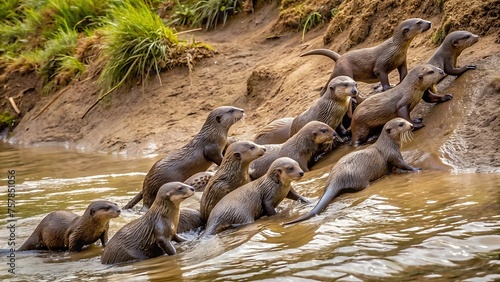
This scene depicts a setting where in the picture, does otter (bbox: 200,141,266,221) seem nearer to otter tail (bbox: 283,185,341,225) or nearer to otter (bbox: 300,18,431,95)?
otter tail (bbox: 283,185,341,225)

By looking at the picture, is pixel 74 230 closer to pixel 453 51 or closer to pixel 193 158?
pixel 193 158

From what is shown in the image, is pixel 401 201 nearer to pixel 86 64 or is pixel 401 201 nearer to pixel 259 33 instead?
pixel 259 33

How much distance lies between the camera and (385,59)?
681 centimetres

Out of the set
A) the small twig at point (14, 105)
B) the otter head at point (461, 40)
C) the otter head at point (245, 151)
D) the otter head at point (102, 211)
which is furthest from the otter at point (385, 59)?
the small twig at point (14, 105)

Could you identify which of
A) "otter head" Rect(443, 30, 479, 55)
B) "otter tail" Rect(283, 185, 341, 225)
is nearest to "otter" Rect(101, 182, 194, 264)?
"otter tail" Rect(283, 185, 341, 225)

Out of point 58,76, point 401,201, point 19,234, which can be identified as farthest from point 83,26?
point 401,201

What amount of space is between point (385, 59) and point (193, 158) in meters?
1.71

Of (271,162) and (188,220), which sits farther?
(271,162)

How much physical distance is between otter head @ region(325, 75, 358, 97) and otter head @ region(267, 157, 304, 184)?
1.13 m

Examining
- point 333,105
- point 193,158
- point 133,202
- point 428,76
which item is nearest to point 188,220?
point 133,202

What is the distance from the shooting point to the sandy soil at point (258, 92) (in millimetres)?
5980

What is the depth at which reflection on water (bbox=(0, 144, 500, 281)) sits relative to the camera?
3.62 metres

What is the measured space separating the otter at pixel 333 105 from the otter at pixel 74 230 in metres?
1.97

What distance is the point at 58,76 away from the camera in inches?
472
